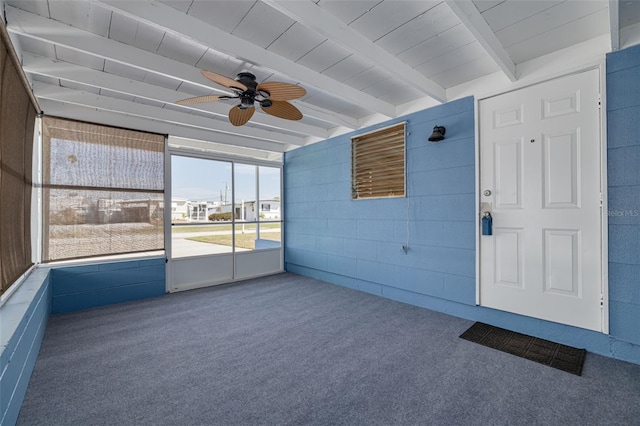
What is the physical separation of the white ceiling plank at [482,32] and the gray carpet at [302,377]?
2597 mm

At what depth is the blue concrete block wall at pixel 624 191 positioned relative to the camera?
2258 mm

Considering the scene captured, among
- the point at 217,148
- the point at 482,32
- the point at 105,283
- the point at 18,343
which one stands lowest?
the point at 105,283

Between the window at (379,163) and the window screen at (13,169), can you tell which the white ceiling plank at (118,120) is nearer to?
the window screen at (13,169)

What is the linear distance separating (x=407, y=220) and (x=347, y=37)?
2.36m

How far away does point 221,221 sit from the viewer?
201 inches

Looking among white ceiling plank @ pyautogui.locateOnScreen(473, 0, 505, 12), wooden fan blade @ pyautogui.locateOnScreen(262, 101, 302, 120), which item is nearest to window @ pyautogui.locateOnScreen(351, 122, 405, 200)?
wooden fan blade @ pyautogui.locateOnScreen(262, 101, 302, 120)

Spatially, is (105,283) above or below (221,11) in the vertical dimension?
below

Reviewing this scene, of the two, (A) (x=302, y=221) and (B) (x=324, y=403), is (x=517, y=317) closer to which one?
(B) (x=324, y=403)

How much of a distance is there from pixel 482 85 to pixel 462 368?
9.35 ft

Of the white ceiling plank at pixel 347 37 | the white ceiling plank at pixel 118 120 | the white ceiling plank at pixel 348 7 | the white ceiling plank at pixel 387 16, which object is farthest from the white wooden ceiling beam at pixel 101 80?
the white ceiling plank at pixel 387 16

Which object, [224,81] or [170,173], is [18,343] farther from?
[170,173]

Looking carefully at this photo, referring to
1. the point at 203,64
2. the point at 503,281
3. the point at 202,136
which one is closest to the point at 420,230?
the point at 503,281

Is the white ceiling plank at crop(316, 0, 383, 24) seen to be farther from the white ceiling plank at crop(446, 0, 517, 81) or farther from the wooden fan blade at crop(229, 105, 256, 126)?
the wooden fan blade at crop(229, 105, 256, 126)

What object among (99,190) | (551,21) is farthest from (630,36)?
(99,190)
